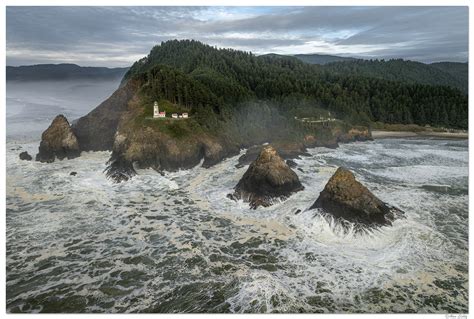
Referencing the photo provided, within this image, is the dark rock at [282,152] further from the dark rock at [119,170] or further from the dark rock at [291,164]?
the dark rock at [119,170]

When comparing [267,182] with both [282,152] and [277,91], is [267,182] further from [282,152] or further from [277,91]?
[277,91]

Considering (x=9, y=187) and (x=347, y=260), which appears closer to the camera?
(x=347, y=260)

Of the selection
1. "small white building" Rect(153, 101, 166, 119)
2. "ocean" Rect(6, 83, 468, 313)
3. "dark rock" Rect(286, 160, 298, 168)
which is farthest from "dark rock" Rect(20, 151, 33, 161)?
"dark rock" Rect(286, 160, 298, 168)

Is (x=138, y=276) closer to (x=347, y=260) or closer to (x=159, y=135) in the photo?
(x=347, y=260)

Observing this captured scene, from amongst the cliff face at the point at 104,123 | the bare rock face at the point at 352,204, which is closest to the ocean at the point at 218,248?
the bare rock face at the point at 352,204

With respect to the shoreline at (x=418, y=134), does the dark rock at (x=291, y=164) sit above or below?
below
